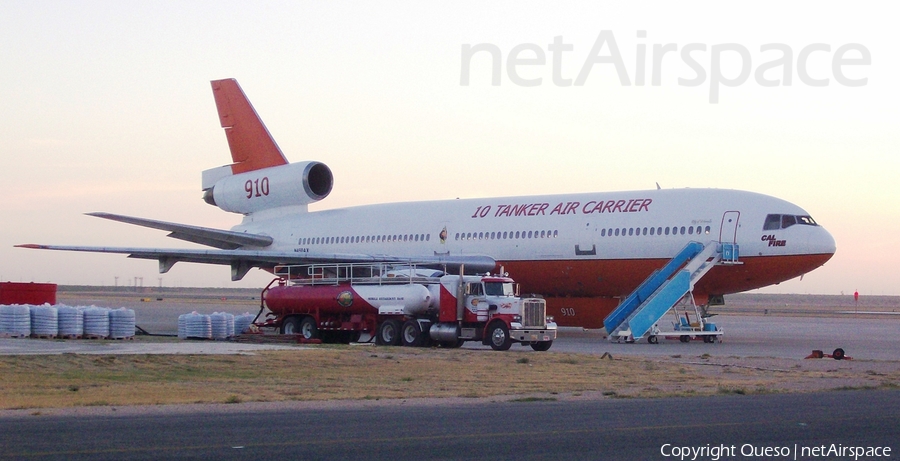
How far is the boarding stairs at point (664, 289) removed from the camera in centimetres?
3075

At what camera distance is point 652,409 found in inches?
554

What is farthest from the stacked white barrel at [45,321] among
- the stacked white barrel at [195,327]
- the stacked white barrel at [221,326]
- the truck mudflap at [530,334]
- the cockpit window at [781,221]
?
the cockpit window at [781,221]

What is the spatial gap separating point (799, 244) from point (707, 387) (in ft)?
49.2

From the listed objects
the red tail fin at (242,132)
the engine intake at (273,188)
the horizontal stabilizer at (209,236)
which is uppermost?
the red tail fin at (242,132)

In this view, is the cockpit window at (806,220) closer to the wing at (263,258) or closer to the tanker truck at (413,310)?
the tanker truck at (413,310)

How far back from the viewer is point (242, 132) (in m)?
44.5

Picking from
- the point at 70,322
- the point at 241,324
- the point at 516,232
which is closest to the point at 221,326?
the point at 241,324

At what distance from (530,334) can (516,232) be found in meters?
9.97

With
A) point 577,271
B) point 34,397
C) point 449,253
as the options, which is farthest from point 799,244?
point 34,397

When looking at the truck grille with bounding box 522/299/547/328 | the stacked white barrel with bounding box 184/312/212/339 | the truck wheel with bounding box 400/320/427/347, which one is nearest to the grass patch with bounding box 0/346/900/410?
the truck grille with bounding box 522/299/547/328

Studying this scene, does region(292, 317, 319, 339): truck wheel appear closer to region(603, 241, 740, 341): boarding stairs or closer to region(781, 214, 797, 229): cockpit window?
region(603, 241, 740, 341): boarding stairs

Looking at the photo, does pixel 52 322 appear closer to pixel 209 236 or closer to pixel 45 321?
pixel 45 321

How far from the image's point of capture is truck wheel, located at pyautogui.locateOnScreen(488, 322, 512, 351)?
26797 mm

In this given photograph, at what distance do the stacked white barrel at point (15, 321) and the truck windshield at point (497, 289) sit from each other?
39.4ft
